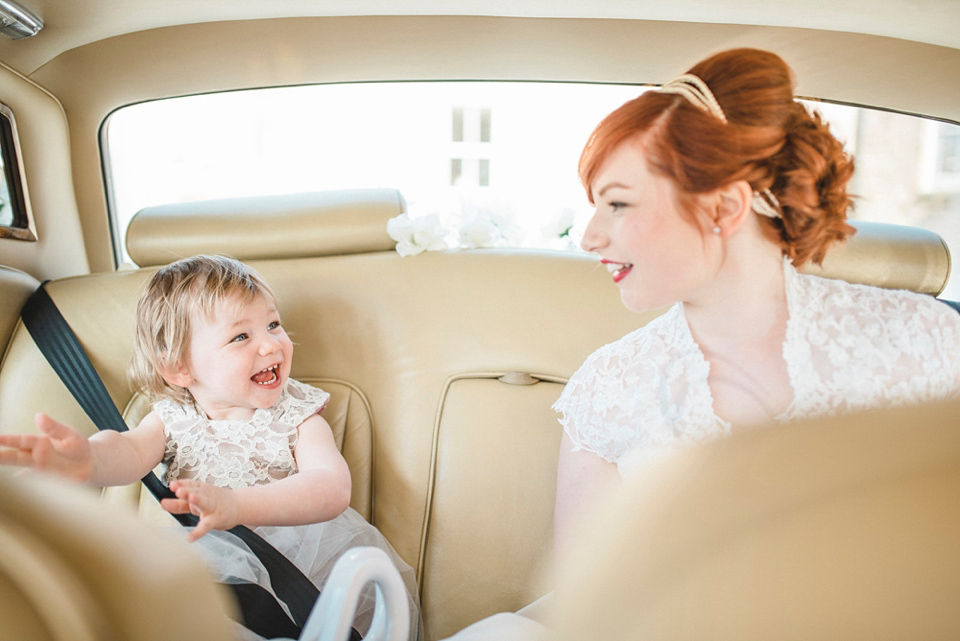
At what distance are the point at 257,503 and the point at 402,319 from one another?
0.71 m

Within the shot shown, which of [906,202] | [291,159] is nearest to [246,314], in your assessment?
[291,159]

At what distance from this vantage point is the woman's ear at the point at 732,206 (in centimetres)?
106

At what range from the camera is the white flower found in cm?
185

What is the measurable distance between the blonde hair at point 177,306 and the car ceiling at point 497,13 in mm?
937

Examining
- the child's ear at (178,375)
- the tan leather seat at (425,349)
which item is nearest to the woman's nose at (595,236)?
the tan leather seat at (425,349)

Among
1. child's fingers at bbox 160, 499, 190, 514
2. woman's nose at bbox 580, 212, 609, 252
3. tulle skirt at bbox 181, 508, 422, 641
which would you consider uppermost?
woman's nose at bbox 580, 212, 609, 252

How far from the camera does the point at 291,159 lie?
2.56 meters

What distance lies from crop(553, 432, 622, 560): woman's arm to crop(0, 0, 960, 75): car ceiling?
134 centimetres

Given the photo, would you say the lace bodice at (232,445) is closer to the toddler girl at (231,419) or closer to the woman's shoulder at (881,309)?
the toddler girl at (231,419)

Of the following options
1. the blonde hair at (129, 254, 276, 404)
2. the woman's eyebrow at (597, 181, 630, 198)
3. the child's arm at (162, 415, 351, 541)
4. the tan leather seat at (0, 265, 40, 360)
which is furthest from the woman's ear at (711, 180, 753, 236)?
the tan leather seat at (0, 265, 40, 360)

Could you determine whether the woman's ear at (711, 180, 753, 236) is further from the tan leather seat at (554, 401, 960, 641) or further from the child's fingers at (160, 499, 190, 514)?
the child's fingers at (160, 499, 190, 514)

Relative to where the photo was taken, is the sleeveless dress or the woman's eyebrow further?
the sleeveless dress

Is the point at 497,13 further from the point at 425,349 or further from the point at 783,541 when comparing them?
the point at 783,541

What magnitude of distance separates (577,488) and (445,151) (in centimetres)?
162
